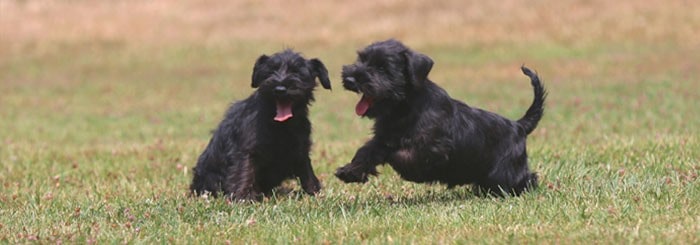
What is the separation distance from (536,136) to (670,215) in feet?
24.8

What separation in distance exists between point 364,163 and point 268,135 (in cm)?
138

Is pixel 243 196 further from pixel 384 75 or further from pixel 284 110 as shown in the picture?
pixel 384 75

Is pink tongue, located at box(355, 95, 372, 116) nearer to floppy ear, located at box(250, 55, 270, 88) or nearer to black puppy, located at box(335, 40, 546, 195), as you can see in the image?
black puppy, located at box(335, 40, 546, 195)

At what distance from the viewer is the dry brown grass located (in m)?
34.5

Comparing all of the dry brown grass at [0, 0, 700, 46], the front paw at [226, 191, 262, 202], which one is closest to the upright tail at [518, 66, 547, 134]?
the front paw at [226, 191, 262, 202]

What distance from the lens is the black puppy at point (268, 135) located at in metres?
8.55

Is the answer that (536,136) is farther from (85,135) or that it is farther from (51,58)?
(51,58)

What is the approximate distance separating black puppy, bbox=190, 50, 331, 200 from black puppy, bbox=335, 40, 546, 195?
3.16 feet

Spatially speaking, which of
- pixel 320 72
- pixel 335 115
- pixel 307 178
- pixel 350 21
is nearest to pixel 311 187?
pixel 307 178

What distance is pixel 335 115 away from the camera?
1939 cm

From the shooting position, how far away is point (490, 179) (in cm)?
830

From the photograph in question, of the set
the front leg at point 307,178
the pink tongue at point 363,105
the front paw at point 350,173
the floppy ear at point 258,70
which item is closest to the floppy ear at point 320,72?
the floppy ear at point 258,70

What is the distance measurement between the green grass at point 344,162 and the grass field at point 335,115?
1.3 inches

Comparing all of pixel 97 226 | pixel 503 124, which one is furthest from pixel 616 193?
pixel 97 226
